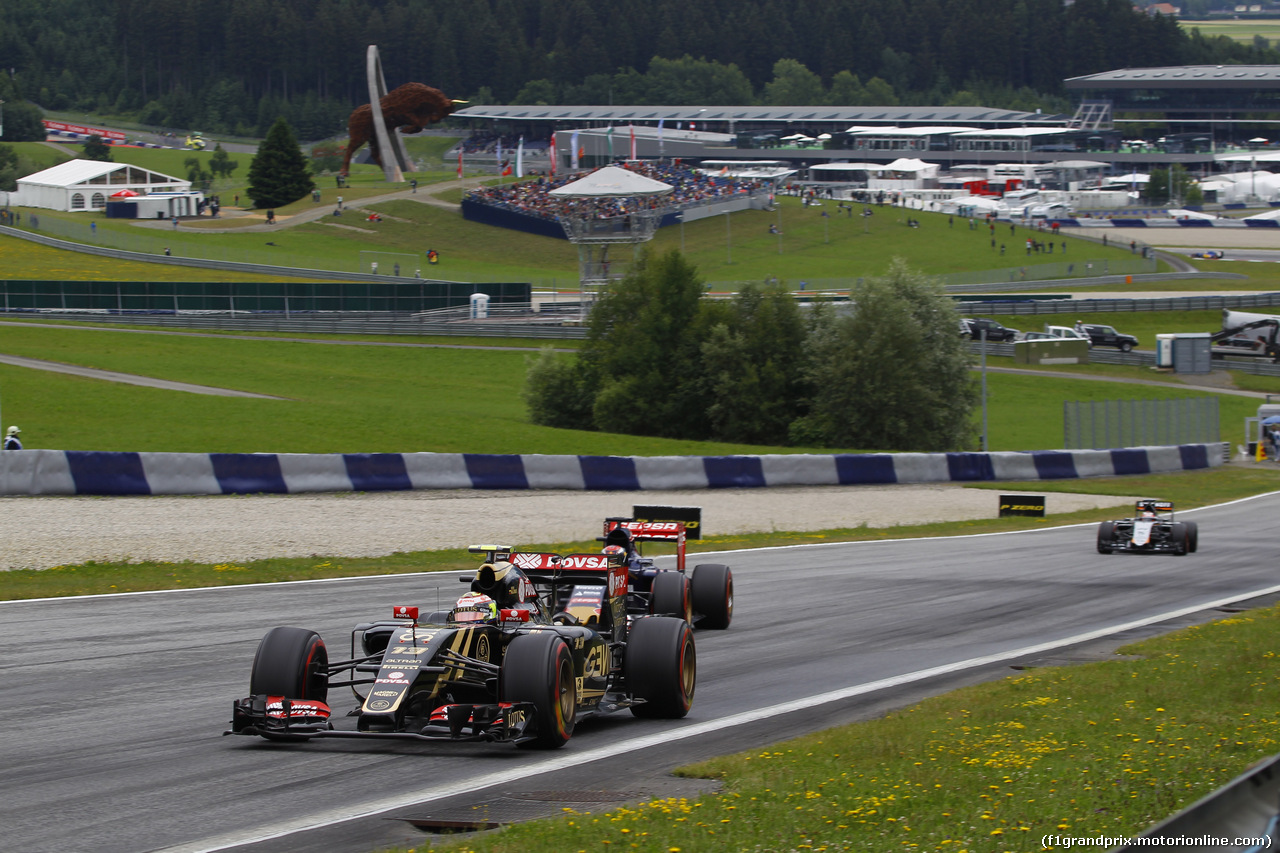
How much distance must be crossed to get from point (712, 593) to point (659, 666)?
472 centimetres

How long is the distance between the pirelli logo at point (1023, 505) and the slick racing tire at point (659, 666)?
23984 millimetres

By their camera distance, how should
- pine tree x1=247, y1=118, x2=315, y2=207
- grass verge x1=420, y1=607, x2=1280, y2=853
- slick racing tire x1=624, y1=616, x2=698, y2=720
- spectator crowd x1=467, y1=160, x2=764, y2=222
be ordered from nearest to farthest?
grass verge x1=420, y1=607, x2=1280, y2=853 → slick racing tire x1=624, y1=616, x2=698, y2=720 → spectator crowd x1=467, y1=160, x2=764, y2=222 → pine tree x1=247, y1=118, x2=315, y2=207

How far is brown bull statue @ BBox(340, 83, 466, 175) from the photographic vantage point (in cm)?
13438

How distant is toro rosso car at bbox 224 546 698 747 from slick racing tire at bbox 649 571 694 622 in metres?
3.23

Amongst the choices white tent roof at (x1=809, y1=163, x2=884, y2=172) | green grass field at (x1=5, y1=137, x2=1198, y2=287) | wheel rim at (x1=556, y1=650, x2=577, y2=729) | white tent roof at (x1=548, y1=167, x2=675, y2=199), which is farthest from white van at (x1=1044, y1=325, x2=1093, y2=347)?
white tent roof at (x1=809, y1=163, x2=884, y2=172)

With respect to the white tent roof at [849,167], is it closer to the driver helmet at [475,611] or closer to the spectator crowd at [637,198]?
the spectator crowd at [637,198]

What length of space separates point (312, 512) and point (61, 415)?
15.6m

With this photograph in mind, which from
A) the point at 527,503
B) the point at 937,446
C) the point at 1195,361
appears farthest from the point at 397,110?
the point at 527,503

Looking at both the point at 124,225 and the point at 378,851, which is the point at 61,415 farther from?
the point at 124,225

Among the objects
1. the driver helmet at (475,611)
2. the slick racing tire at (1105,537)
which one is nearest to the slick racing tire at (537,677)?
the driver helmet at (475,611)

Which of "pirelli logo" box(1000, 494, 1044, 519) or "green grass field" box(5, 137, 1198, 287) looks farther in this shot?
"green grass field" box(5, 137, 1198, 287)

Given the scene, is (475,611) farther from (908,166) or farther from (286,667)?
(908,166)

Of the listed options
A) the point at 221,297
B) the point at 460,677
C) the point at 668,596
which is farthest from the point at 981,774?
the point at 221,297

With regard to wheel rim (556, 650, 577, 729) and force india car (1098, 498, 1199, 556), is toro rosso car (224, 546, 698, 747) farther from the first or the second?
force india car (1098, 498, 1199, 556)
